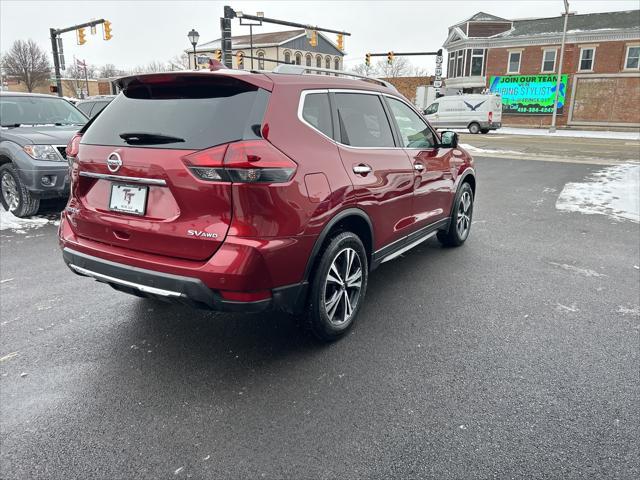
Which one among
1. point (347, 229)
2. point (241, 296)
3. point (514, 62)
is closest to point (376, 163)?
point (347, 229)

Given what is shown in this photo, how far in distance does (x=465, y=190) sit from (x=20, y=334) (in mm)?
4691

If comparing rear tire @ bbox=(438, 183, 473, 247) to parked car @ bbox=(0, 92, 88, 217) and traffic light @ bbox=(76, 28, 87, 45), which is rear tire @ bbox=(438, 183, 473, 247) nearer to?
parked car @ bbox=(0, 92, 88, 217)

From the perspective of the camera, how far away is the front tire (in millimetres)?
3152

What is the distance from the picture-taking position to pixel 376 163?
3645mm

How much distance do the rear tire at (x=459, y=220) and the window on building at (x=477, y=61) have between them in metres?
38.4

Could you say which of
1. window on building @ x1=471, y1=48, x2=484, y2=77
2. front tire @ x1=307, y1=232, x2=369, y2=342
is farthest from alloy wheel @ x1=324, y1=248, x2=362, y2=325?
window on building @ x1=471, y1=48, x2=484, y2=77

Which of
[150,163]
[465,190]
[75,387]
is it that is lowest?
[75,387]

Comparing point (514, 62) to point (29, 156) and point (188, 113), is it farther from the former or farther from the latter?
point (188, 113)

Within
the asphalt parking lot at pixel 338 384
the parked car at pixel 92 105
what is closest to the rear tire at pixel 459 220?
the asphalt parking lot at pixel 338 384

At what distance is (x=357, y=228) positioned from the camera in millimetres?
3596

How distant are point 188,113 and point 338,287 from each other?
1.54 meters

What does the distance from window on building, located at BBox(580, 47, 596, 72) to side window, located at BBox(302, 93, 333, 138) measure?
3943 centimetres

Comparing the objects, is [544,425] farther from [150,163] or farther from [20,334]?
[20,334]

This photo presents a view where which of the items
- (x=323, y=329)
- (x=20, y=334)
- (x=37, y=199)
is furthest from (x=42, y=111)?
(x=323, y=329)
